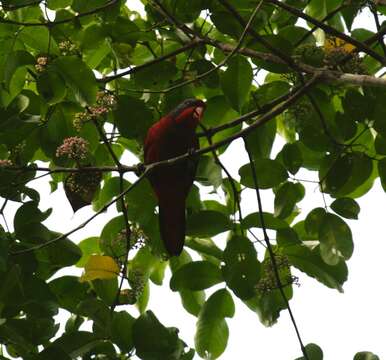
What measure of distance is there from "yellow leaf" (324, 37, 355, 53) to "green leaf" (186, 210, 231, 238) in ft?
2.39

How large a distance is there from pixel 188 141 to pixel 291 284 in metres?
0.94

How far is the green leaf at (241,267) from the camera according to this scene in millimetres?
2902

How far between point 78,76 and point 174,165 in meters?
0.57

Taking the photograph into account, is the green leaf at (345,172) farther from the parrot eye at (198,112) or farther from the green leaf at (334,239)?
the parrot eye at (198,112)

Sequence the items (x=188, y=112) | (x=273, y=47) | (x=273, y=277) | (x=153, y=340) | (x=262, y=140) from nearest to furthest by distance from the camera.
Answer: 1. (x=153, y=340)
2. (x=273, y=47)
3. (x=273, y=277)
4. (x=262, y=140)
5. (x=188, y=112)

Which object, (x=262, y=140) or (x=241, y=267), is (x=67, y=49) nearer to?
(x=262, y=140)

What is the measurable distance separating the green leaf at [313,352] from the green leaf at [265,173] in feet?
2.21

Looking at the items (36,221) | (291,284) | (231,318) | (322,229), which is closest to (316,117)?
(322,229)

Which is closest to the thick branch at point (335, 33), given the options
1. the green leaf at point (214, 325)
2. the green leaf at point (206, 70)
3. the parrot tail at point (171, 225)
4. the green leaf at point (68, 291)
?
the green leaf at point (206, 70)

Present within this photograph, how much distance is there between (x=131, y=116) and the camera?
3.21 m

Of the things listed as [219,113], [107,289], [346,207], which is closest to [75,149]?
[107,289]

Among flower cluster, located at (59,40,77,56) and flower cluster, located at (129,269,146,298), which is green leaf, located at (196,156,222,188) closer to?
flower cluster, located at (129,269,146,298)

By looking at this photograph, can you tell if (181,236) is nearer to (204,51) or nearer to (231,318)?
(231,318)

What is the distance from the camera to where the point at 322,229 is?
2922 millimetres
